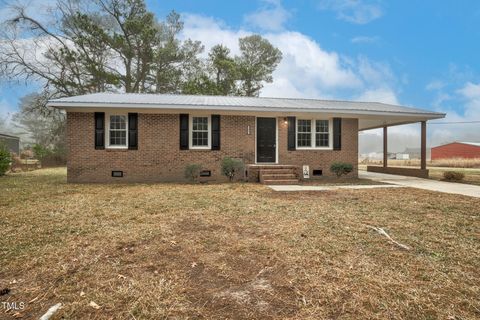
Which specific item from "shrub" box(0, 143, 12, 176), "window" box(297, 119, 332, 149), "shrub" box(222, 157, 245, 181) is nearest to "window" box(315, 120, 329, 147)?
"window" box(297, 119, 332, 149)

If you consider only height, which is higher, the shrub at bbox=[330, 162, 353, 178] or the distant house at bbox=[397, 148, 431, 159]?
the distant house at bbox=[397, 148, 431, 159]

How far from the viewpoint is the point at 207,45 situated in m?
25.2

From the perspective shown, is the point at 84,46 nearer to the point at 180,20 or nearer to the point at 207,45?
the point at 180,20

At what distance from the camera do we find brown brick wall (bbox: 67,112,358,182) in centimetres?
961

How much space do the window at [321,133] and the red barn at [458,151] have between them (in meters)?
38.5

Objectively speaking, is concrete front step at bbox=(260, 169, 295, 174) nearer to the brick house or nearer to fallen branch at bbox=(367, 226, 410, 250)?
the brick house

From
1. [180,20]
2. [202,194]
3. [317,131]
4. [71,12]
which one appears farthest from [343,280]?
[180,20]

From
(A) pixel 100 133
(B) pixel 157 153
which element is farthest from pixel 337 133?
(A) pixel 100 133

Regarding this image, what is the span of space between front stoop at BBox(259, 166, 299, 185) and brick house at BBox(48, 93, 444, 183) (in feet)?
0.12

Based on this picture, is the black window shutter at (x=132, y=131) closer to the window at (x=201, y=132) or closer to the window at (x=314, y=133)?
the window at (x=201, y=132)

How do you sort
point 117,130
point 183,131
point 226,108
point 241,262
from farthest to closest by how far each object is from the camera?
point 183,131 → point 117,130 → point 226,108 → point 241,262

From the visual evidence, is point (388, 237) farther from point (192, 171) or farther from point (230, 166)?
point (192, 171)

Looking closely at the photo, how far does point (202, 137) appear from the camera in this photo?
10.3m

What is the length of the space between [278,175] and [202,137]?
3.32m
